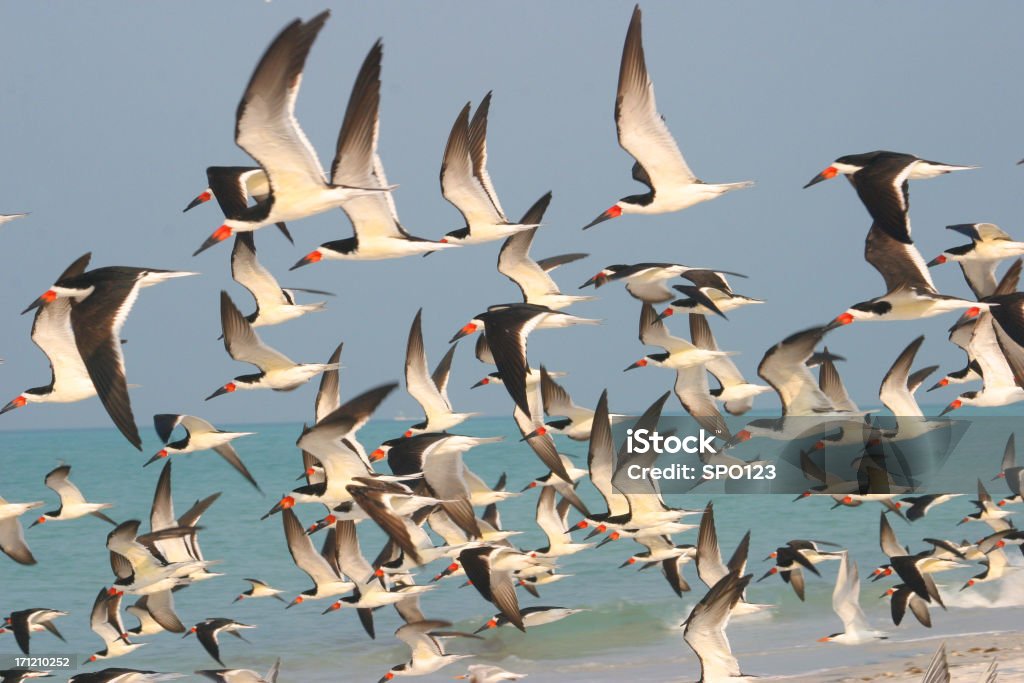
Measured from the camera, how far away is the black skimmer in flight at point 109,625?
1302 cm

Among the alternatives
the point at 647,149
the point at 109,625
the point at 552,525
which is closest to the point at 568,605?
the point at 552,525

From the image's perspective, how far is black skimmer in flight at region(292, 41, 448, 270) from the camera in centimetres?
951

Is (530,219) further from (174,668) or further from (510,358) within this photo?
(174,668)

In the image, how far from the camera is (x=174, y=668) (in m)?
15.1

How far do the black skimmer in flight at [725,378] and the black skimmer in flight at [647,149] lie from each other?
220 centimetres

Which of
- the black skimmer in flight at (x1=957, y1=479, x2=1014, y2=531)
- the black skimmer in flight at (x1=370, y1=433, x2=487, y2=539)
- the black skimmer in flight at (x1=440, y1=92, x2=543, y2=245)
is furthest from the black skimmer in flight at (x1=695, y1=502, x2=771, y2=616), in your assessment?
the black skimmer in flight at (x1=957, y1=479, x2=1014, y2=531)

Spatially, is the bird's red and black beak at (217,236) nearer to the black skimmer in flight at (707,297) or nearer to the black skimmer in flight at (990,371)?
the black skimmer in flight at (707,297)

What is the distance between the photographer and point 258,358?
12.5 meters

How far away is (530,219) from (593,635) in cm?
668

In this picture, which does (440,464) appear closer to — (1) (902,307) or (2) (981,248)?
(1) (902,307)

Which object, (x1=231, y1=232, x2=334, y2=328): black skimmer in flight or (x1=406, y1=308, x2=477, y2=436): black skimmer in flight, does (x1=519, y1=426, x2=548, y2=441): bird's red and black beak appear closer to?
(x1=406, y1=308, x2=477, y2=436): black skimmer in flight

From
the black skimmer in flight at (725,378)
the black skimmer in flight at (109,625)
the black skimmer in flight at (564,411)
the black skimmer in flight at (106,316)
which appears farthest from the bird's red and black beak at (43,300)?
the black skimmer in flight at (725,378)

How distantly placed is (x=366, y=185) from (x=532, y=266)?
3.36 m

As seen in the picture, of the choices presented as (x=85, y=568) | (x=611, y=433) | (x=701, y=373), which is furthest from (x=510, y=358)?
(x=85, y=568)
